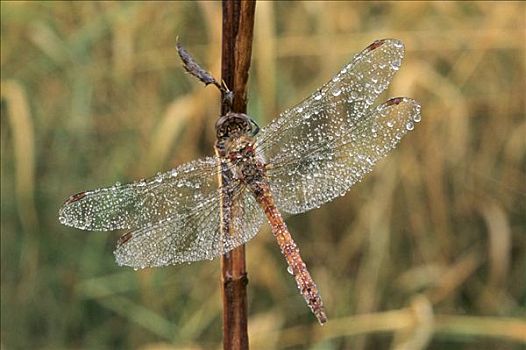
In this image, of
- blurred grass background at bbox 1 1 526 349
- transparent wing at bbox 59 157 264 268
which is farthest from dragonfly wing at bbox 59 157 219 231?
blurred grass background at bbox 1 1 526 349

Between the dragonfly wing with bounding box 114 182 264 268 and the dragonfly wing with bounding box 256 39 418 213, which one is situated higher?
the dragonfly wing with bounding box 256 39 418 213

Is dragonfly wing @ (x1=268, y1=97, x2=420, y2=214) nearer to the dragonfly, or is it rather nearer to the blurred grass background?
the dragonfly

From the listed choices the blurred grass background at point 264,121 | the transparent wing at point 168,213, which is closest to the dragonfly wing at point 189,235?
the transparent wing at point 168,213

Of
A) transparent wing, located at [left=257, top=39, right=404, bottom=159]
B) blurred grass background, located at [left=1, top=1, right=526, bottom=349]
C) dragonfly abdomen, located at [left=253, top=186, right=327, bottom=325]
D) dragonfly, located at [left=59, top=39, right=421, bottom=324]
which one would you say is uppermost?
blurred grass background, located at [left=1, top=1, right=526, bottom=349]

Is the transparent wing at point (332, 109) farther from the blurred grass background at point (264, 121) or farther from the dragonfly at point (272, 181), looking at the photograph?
the blurred grass background at point (264, 121)

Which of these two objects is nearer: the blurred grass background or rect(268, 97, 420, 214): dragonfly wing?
rect(268, 97, 420, 214): dragonfly wing

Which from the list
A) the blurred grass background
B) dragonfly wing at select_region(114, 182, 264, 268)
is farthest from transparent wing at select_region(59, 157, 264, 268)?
the blurred grass background

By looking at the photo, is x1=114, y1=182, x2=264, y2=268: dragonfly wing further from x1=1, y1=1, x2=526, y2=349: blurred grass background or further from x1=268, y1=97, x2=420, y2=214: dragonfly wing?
x1=1, y1=1, x2=526, y2=349: blurred grass background
